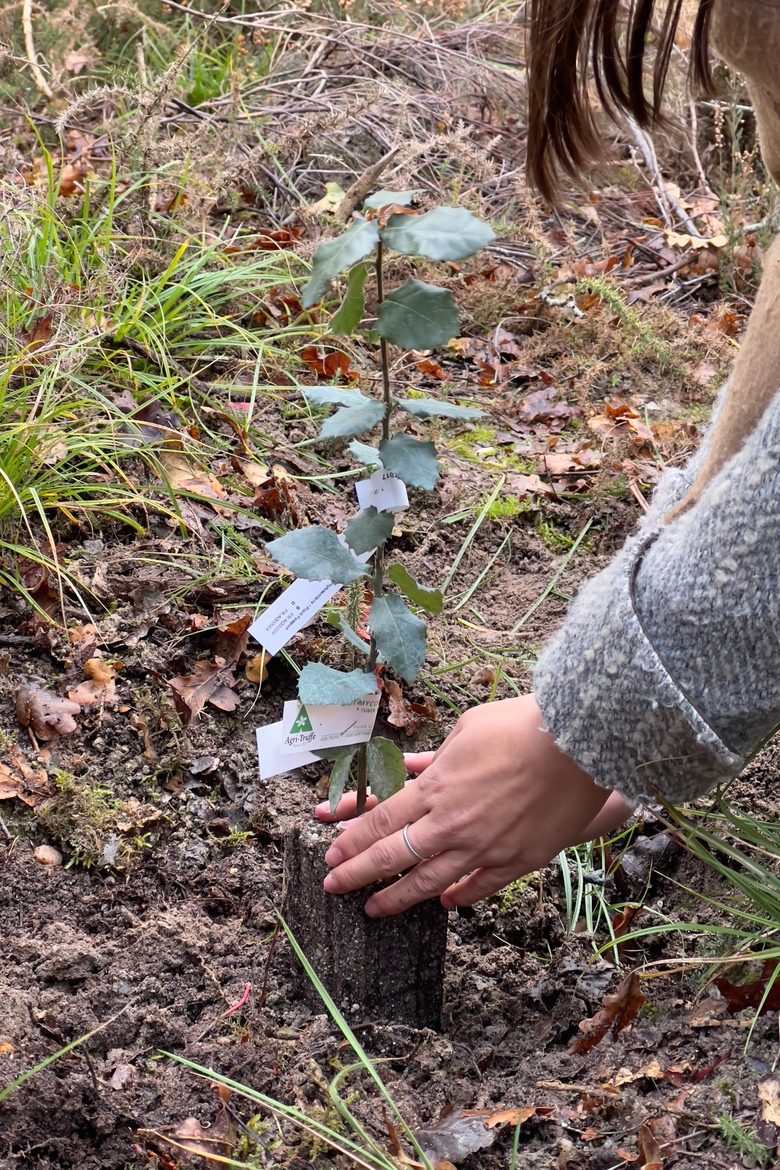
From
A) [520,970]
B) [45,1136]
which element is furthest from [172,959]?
[520,970]

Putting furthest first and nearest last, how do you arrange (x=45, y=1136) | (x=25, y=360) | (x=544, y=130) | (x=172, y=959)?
(x=25, y=360) < (x=172, y=959) < (x=544, y=130) < (x=45, y=1136)

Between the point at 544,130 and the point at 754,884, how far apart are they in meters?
1.13

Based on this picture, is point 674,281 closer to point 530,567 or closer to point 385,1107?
point 530,567

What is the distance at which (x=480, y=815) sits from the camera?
1.42 metres

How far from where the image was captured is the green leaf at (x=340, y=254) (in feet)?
3.96

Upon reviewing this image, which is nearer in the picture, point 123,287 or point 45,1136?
point 45,1136

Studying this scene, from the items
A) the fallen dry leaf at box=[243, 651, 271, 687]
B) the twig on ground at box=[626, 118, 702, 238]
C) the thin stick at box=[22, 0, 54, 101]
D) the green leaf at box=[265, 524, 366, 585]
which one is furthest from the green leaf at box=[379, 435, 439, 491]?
the twig on ground at box=[626, 118, 702, 238]

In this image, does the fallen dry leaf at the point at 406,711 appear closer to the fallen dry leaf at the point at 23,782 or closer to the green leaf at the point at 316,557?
the fallen dry leaf at the point at 23,782

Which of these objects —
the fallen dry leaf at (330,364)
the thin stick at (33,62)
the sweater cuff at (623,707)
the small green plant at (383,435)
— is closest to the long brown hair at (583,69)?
Answer: the small green plant at (383,435)

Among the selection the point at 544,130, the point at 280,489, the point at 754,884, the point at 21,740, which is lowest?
the point at 21,740

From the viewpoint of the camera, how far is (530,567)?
2.83 m

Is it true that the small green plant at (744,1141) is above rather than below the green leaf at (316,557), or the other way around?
below

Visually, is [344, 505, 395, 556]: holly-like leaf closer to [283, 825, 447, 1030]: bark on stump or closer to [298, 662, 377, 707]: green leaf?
[298, 662, 377, 707]: green leaf

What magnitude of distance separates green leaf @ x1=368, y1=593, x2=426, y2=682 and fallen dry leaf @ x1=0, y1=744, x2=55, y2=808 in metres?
0.86
